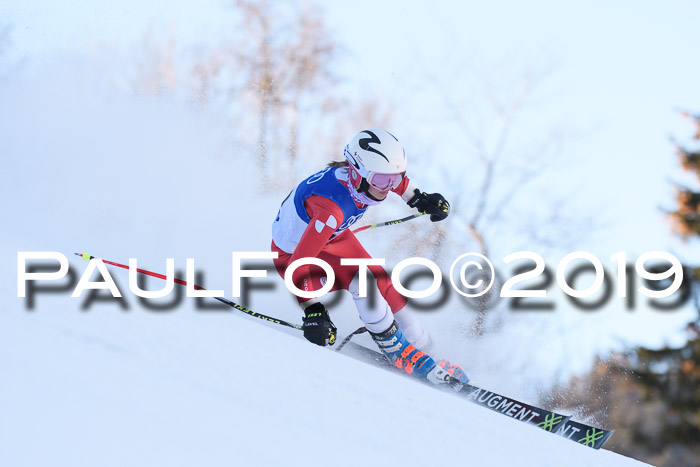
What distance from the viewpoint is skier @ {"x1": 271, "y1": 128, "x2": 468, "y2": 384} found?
13.5 feet

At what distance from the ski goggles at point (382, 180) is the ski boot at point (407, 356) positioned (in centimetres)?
106

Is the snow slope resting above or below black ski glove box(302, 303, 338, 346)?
above

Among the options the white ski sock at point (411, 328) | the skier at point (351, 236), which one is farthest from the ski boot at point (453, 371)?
the white ski sock at point (411, 328)

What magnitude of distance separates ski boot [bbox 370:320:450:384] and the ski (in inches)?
3.0

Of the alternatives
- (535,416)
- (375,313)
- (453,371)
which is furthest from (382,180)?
(535,416)

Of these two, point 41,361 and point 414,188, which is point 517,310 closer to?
point 414,188

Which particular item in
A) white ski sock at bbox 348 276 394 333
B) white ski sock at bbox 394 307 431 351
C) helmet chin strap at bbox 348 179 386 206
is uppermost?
helmet chin strap at bbox 348 179 386 206

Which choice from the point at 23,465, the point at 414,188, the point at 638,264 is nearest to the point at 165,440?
the point at 23,465

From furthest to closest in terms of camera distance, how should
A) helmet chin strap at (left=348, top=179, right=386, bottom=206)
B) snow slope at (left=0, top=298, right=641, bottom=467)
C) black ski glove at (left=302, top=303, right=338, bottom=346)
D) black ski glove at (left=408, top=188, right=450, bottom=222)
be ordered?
black ski glove at (left=408, top=188, right=450, bottom=222) < helmet chin strap at (left=348, top=179, right=386, bottom=206) < black ski glove at (left=302, top=303, right=338, bottom=346) < snow slope at (left=0, top=298, right=641, bottom=467)

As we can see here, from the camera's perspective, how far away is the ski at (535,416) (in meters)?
4.00

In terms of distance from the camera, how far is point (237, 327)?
3777 mm

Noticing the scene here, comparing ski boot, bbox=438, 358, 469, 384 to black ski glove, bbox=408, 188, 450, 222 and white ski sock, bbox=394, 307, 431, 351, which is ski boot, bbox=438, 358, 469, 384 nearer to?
white ski sock, bbox=394, 307, 431, 351

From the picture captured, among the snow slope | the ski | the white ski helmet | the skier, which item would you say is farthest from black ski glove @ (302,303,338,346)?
the ski

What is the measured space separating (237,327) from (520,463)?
202 centimetres
